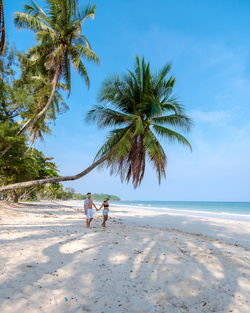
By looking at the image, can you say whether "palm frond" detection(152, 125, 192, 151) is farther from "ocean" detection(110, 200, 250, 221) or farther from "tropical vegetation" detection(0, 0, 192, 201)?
"ocean" detection(110, 200, 250, 221)

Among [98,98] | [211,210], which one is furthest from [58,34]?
[211,210]

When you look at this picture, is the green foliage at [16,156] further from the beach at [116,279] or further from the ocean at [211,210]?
the ocean at [211,210]

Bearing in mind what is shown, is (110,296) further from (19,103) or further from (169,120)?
(19,103)

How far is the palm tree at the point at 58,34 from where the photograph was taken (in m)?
11.0

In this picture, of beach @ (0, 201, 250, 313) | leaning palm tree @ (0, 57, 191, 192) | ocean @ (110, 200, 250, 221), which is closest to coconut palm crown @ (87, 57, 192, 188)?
leaning palm tree @ (0, 57, 191, 192)

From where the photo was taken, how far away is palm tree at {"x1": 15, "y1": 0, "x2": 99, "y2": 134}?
10969mm

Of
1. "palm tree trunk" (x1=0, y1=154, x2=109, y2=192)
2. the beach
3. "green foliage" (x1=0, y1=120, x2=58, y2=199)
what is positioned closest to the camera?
the beach

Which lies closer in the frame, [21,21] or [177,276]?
[177,276]

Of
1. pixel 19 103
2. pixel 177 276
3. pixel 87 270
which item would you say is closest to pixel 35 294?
pixel 87 270

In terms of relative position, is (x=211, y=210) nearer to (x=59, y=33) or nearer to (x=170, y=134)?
(x=170, y=134)

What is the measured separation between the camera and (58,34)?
11.7 metres

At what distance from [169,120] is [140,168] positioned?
11.0 feet

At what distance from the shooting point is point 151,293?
2.75m

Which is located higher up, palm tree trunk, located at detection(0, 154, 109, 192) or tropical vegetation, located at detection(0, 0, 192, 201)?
tropical vegetation, located at detection(0, 0, 192, 201)
